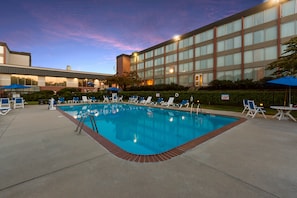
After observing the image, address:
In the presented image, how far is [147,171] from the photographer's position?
281 cm

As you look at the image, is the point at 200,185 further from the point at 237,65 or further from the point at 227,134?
the point at 237,65

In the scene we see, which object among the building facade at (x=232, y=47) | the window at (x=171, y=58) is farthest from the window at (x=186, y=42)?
the window at (x=171, y=58)

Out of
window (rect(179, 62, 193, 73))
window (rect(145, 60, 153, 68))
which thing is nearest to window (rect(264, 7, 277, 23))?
window (rect(179, 62, 193, 73))

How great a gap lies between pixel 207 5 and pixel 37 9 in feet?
53.6

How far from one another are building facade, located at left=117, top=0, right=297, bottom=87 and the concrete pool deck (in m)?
19.8

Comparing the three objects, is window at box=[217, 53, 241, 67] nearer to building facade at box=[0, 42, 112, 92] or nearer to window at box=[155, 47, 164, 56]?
window at box=[155, 47, 164, 56]

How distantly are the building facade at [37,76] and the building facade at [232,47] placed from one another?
58.4 feet

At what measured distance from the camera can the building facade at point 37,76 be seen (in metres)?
27.0

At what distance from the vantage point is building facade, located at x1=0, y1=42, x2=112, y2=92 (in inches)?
1062

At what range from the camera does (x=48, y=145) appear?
4.18 metres

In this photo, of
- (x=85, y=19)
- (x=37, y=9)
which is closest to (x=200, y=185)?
(x=37, y=9)

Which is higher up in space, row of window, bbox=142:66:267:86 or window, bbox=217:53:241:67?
window, bbox=217:53:241:67

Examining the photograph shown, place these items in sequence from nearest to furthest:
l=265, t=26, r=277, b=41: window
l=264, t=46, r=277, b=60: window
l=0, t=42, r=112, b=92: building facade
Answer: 1. l=264, t=46, r=277, b=60: window
2. l=265, t=26, r=277, b=41: window
3. l=0, t=42, r=112, b=92: building facade

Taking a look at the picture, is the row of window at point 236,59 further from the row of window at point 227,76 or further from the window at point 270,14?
the window at point 270,14
